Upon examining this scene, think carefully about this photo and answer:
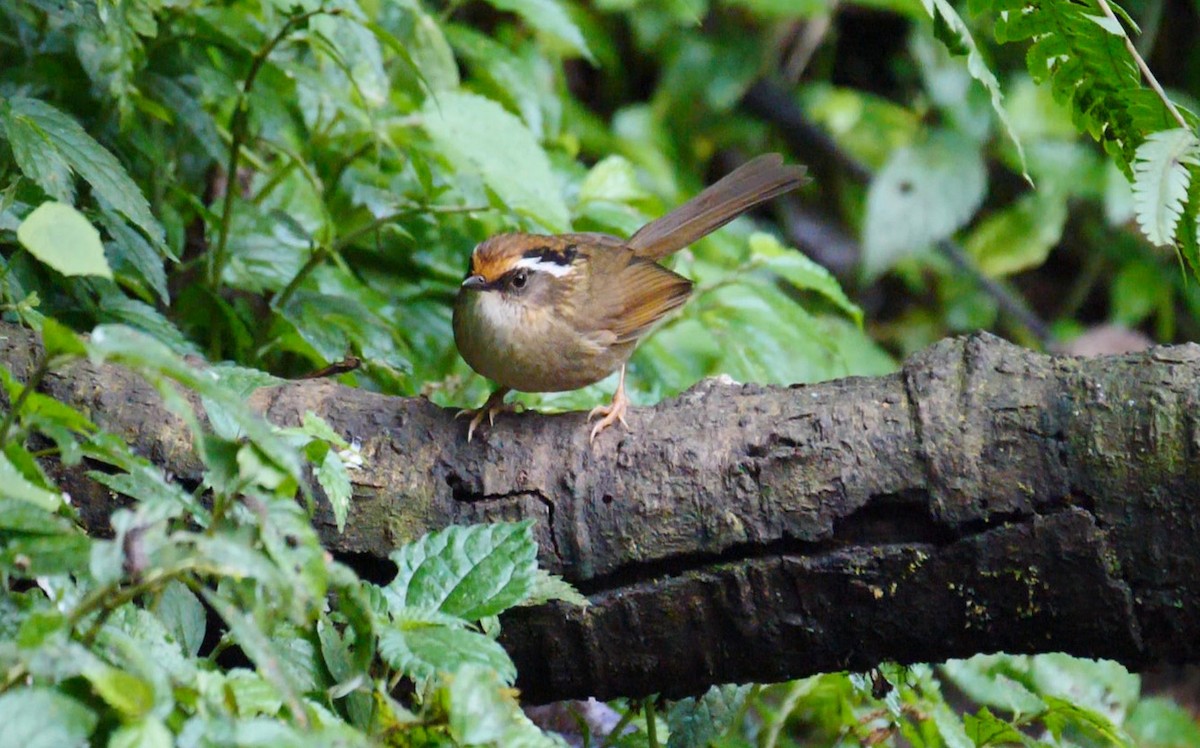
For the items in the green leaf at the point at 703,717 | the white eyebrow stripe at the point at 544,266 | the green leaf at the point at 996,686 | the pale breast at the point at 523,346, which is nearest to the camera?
the green leaf at the point at 703,717

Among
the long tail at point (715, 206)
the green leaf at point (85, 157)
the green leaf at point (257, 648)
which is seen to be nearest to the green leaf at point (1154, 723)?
the long tail at point (715, 206)

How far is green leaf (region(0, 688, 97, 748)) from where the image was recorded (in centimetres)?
160

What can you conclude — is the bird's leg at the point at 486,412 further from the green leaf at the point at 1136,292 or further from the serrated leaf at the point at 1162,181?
the green leaf at the point at 1136,292

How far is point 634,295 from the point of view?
13.1 feet

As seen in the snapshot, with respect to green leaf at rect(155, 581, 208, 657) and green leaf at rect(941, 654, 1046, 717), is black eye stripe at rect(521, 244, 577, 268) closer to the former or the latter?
green leaf at rect(941, 654, 1046, 717)

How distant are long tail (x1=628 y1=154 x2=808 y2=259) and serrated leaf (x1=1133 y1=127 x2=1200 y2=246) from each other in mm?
1754

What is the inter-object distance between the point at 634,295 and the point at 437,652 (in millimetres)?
2094

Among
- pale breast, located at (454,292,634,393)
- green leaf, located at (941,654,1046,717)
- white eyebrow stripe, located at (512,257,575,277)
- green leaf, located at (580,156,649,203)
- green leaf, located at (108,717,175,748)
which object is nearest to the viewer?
green leaf, located at (108,717,175,748)

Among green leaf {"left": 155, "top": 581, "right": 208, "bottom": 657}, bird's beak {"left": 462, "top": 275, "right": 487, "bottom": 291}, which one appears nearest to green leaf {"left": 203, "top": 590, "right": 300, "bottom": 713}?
green leaf {"left": 155, "top": 581, "right": 208, "bottom": 657}

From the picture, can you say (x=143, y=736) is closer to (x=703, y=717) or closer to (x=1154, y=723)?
(x=703, y=717)

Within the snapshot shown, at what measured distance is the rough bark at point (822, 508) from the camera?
2.40m

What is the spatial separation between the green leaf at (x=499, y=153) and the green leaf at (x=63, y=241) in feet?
6.78

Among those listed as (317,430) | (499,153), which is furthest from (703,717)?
(499,153)

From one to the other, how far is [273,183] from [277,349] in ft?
1.82
